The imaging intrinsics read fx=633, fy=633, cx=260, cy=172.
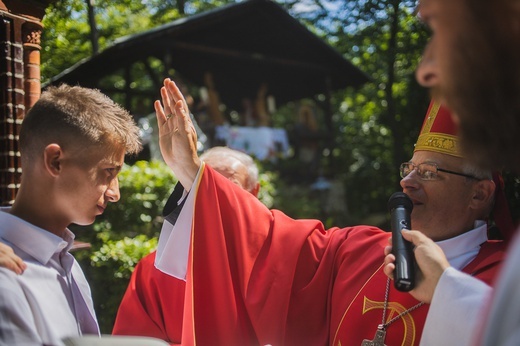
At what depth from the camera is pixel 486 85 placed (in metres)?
1.17

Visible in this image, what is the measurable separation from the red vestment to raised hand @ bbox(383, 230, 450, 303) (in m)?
0.69

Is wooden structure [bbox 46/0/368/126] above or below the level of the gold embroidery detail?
above

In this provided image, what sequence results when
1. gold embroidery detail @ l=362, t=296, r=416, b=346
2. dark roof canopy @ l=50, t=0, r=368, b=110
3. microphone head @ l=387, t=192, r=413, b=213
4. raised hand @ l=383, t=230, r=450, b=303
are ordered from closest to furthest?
raised hand @ l=383, t=230, r=450, b=303
microphone head @ l=387, t=192, r=413, b=213
gold embroidery detail @ l=362, t=296, r=416, b=346
dark roof canopy @ l=50, t=0, r=368, b=110

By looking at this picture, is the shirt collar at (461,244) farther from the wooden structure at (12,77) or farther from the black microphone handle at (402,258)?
the wooden structure at (12,77)

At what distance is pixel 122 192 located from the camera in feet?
23.6

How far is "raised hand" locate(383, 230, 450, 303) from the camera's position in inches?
87.9

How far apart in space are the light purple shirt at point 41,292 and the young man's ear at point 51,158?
19 centimetres

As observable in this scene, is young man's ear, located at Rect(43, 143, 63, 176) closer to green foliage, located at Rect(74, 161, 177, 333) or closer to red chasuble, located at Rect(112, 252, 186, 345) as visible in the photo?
red chasuble, located at Rect(112, 252, 186, 345)

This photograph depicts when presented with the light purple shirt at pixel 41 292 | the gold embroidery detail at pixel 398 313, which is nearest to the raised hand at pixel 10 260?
the light purple shirt at pixel 41 292

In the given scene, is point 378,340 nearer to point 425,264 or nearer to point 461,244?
point 461,244

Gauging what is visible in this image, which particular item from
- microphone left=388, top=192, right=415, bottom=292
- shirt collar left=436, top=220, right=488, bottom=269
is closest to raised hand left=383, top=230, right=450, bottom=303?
microphone left=388, top=192, right=415, bottom=292

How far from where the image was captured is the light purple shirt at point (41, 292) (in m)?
1.73

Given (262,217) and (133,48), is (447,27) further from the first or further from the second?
(133,48)

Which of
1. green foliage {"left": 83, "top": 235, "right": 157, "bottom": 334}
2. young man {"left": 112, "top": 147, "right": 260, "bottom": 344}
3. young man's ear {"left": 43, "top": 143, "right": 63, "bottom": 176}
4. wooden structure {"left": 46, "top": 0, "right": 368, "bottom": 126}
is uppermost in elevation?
wooden structure {"left": 46, "top": 0, "right": 368, "bottom": 126}
